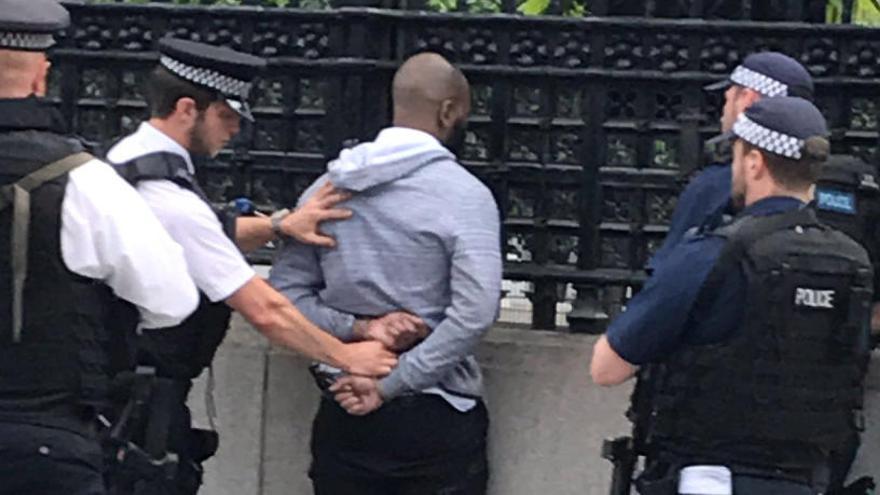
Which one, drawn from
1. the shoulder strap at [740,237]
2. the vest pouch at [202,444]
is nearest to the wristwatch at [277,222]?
the vest pouch at [202,444]

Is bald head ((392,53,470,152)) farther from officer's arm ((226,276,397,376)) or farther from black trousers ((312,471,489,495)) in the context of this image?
black trousers ((312,471,489,495))

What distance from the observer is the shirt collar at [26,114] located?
4832mm

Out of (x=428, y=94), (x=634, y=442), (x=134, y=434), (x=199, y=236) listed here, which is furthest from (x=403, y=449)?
(x=428, y=94)

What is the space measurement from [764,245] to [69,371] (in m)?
1.79

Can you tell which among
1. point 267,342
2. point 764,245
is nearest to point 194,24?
point 267,342

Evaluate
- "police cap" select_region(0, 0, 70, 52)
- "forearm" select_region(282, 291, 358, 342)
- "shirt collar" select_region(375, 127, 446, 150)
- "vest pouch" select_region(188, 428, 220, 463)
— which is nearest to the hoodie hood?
"shirt collar" select_region(375, 127, 446, 150)

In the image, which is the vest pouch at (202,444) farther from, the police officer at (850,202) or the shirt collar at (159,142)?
the police officer at (850,202)

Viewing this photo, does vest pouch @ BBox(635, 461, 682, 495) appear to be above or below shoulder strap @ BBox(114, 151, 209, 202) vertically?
below

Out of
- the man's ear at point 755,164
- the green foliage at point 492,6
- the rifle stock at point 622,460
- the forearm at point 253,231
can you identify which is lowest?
the rifle stock at point 622,460

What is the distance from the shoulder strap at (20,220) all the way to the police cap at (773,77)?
6.98 feet

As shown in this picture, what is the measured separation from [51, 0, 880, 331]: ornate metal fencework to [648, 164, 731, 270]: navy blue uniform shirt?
26.4 inches

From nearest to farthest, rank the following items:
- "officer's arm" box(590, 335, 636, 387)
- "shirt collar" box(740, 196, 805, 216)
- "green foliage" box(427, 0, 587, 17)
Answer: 1. "shirt collar" box(740, 196, 805, 216)
2. "officer's arm" box(590, 335, 636, 387)
3. "green foliage" box(427, 0, 587, 17)

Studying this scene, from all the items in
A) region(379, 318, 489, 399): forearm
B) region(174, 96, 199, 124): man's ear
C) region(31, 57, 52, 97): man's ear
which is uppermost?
region(31, 57, 52, 97): man's ear

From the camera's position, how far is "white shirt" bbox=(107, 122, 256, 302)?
538 centimetres
